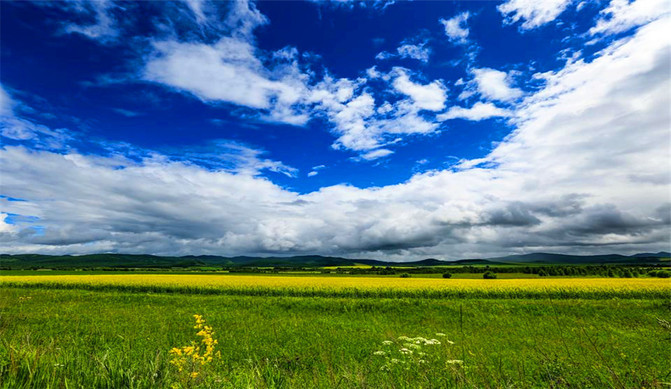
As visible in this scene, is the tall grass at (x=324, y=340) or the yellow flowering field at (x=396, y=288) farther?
the yellow flowering field at (x=396, y=288)

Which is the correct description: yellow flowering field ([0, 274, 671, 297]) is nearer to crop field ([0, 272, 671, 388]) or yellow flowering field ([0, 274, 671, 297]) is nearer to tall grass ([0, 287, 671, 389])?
crop field ([0, 272, 671, 388])

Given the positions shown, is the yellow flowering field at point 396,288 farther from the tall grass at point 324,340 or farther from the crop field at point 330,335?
the tall grass at point 324,340

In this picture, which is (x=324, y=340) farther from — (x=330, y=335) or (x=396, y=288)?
(x=396, y=288)

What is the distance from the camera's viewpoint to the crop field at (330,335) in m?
4.09

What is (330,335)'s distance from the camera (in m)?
15.6

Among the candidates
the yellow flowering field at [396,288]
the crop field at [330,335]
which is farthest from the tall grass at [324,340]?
the yellow flowering field at [396,288]

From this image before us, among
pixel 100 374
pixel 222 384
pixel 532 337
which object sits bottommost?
pixel 532 337

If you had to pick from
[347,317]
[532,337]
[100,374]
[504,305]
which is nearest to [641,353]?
[532,337]

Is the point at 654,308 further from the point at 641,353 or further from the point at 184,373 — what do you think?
the point at 184,373

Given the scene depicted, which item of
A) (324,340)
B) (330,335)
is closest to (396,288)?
(330,335)

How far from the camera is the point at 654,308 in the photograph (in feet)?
77.3

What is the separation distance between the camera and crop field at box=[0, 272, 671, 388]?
13.4ft

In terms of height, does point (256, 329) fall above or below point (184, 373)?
below

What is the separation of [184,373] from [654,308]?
32645 mm
